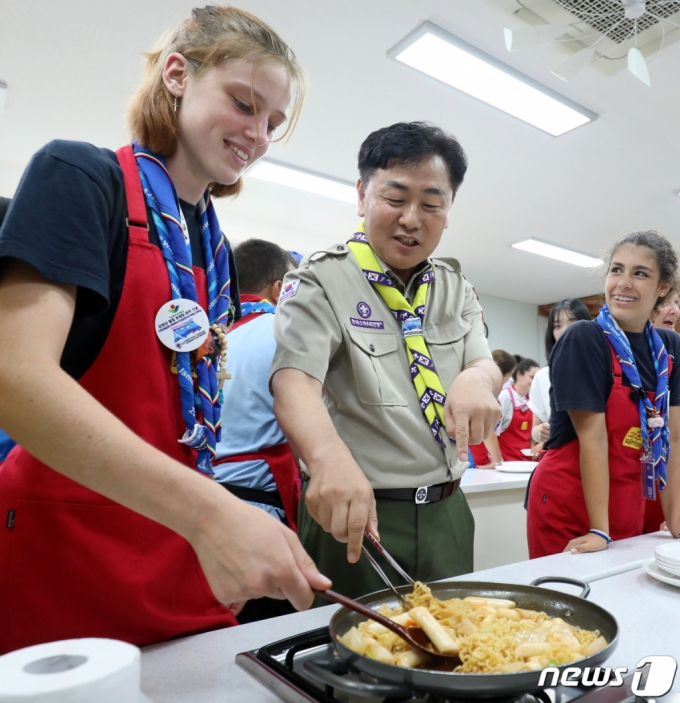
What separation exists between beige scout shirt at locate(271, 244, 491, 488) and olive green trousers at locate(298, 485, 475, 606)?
0.27 feet

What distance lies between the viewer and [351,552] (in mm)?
979

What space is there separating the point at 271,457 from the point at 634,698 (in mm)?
1386

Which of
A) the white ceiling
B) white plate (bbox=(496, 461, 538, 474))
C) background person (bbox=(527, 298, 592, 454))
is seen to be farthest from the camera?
white plate (bbox=(496, 461, 538, 474))

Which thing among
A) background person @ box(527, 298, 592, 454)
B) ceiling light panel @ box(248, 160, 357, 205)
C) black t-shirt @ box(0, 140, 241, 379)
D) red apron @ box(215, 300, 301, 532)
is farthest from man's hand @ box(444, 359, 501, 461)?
ceiling light panel @ box(248, 160, 357, 205)

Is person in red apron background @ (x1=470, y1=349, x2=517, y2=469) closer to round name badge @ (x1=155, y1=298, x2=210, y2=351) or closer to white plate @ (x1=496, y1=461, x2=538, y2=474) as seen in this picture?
white plate @ (x1=496, y1=461, x2=538, y2=474)

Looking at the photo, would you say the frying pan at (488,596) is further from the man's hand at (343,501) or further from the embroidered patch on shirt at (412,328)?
the embroidered patch on shirt at (412,328)

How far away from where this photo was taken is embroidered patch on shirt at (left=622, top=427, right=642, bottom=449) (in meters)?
1.93

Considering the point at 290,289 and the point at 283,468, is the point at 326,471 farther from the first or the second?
the point at 283,468

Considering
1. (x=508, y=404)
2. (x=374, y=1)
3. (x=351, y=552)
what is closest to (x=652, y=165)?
(x=508, y=404)

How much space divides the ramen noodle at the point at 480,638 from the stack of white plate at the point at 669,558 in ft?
1.66

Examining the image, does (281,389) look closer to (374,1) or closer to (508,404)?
(374,1)

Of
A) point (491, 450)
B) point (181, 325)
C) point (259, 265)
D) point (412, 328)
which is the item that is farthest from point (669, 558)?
point (491, 450)

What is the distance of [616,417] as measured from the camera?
1933 mm

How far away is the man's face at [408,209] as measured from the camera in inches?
59.9
